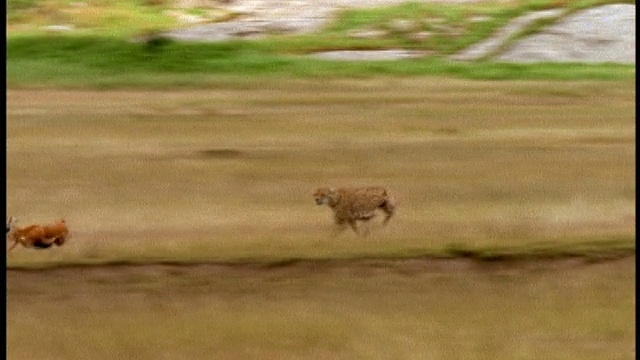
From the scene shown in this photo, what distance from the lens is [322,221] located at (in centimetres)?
76

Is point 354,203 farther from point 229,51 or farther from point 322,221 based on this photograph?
point 229,51

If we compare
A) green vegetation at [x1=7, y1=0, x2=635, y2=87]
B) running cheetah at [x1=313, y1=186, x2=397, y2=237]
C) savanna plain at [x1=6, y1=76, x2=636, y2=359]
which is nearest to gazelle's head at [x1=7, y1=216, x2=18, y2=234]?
savanna plain at [x1=6, y1=76, x2=636, y2=359]

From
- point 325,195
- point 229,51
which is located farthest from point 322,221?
point 229,51

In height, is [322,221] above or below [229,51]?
below

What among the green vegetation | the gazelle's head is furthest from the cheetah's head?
the gazelle's head

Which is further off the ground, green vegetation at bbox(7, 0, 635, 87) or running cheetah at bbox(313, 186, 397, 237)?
green vegetation at bbox(7, 0, 635, 87)

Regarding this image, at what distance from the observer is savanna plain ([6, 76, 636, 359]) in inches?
28.0

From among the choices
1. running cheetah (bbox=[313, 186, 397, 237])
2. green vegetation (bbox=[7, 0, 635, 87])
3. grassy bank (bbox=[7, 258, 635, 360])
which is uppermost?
green vegetation (bbox=[7, 0, 635, 87])

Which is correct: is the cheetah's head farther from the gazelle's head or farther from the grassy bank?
the gazelle's head

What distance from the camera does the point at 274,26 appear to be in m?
0.80

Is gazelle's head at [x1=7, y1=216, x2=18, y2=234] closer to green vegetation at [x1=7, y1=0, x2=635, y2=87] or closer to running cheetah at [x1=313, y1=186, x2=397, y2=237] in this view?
green vegetation at [x1=7, y1=0, x2=635, y2=87]

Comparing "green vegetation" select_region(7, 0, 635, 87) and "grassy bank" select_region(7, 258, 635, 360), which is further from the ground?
"green vegetation" select_region(7, 0, 635, 87)

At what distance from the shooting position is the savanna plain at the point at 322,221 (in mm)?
710

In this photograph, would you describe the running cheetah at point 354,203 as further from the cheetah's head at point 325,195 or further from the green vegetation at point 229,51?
the green vegetation at point 229,51
